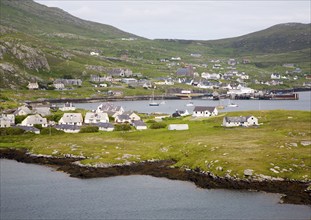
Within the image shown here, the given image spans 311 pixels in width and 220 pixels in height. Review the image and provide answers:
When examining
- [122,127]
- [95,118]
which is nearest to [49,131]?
[122,127]

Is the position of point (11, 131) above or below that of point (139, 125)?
below

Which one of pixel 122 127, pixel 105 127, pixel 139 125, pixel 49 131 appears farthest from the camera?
pixel 139 125

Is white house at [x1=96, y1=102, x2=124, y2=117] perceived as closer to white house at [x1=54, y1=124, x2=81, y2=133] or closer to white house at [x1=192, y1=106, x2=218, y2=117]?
white house at [x1=192, y1=106, x2=218, y2=117]

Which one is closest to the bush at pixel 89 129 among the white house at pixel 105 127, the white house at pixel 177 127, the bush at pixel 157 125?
the white house at pixel 105 127

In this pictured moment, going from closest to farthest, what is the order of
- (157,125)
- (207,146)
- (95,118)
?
1. (207,146)
2. (157,125)
3. (95,118)

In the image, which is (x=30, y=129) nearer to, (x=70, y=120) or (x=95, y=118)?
(x=70, y=120)

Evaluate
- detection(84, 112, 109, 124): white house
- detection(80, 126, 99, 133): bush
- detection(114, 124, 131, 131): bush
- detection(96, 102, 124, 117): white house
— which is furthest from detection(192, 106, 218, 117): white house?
detection(80, 126, 99, 133): bush

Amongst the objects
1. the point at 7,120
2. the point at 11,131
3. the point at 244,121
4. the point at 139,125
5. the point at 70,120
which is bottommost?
the point at 11,131

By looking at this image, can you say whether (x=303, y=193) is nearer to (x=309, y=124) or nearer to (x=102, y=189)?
(x=102, y=189)
